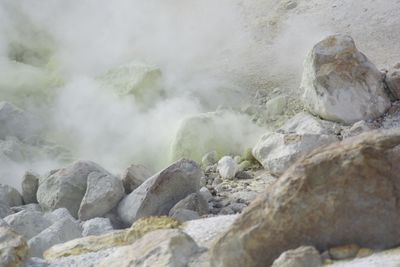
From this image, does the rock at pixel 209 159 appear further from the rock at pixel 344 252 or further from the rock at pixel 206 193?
the rock at pixel 344 252

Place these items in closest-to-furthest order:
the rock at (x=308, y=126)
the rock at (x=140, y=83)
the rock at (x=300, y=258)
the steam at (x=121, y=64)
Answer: the rock at (x=300, y=258)
the rock at (x=308, y=126)
the steam at (x=121, y=64)
the rock at (x=140, y=83)

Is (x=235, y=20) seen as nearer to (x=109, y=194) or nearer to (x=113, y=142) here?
(x=113, y=142)

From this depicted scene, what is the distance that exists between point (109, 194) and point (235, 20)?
5825mm

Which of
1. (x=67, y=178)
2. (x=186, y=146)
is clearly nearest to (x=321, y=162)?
(x=67, y=178)

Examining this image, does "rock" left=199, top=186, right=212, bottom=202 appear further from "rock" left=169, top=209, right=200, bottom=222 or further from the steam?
the steam

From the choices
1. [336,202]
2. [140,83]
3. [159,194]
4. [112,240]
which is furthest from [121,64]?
[336,202]

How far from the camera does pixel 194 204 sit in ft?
20.2

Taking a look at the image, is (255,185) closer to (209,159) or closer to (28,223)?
(209,159)

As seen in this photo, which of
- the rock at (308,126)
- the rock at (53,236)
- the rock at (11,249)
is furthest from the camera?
the rock at (308,126)

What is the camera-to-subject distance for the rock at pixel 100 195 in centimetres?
632

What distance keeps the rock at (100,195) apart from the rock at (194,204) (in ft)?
2.23

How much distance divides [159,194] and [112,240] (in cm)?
175

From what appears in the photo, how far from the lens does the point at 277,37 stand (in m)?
10.6

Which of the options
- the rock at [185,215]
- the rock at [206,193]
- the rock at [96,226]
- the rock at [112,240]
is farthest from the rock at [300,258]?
the rock at [206,193]
